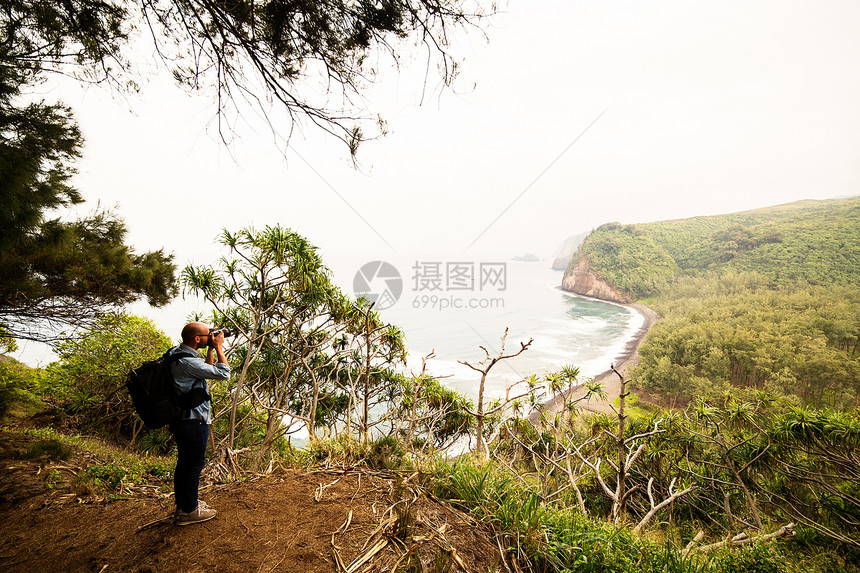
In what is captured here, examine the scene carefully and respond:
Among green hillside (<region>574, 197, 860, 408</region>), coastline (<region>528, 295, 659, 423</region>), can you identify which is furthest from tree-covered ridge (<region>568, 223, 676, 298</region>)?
coastline (<region>528, 295, 659, 423</region>)

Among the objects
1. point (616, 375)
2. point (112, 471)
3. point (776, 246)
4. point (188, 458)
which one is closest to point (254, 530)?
point (188, 458)

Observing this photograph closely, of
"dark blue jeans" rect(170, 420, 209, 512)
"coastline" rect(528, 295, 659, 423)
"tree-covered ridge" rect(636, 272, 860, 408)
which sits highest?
"dark blue jeans" rect(170, 420, 209, 512)

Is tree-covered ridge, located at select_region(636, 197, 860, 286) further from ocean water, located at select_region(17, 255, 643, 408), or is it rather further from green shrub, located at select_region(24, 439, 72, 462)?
green shrub, located at select_region(24, 439, 72, 462)

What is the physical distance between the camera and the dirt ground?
155cm

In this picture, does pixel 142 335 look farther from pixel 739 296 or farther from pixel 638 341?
pixel 739 296

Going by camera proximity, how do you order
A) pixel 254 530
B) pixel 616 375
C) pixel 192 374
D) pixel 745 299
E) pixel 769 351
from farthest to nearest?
pixel 745 299 → pixel 616 375 → pixel 769 351 → pixel 192 374 → pixel 254 530

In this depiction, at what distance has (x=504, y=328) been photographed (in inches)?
1639

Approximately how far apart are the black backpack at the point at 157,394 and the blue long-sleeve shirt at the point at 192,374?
0.09 feet

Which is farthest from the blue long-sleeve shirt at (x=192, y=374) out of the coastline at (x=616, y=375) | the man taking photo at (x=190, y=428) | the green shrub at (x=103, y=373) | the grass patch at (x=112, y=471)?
the coastline at (x=616, y=375)

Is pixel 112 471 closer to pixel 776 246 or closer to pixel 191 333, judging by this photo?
pixel 191 333

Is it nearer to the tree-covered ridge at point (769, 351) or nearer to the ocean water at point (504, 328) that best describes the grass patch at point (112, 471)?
the ocean water at point (504, 328)

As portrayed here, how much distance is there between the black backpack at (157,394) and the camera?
5.94ft

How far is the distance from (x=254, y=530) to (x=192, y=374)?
3.10 ft

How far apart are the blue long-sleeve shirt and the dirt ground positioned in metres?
0.60
